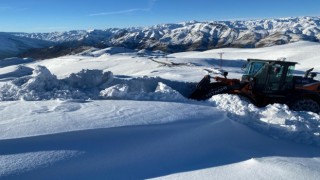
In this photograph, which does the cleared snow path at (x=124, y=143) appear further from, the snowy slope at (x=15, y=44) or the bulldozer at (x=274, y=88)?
the snowy slope at (x=15, y=44)

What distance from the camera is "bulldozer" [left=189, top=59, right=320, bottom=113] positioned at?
9.77 metres

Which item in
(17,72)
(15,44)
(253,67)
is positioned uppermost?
(253,67)

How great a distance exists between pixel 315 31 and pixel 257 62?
208 meters

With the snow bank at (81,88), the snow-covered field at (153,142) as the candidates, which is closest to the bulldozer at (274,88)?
the snow-covered field at (153,142)

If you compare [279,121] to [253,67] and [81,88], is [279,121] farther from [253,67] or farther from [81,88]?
[81,88]

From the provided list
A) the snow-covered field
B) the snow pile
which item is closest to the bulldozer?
the snow pile

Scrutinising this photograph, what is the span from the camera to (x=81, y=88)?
1094 centimetres

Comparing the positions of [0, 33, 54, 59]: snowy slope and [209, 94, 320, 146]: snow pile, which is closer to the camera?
[209, 94, 320, 146]: snow pile

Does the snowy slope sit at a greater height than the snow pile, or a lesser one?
lesser

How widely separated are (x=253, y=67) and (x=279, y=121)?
12.2 ft

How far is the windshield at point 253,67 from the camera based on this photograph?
10.4 meters

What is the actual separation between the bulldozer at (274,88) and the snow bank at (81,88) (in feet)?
5.74

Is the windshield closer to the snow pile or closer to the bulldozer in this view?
the bulldozer

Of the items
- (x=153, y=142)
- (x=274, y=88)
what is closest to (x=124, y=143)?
(x=153, y=142)
